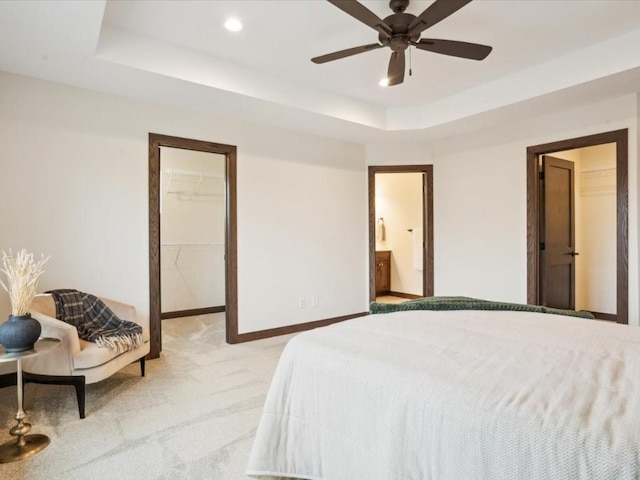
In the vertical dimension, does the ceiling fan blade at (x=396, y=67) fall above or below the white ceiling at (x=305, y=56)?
below

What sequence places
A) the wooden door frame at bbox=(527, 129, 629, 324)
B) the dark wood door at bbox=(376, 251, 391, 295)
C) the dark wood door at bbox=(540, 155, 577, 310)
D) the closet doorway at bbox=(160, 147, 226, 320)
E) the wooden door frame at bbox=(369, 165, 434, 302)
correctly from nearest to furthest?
1. the wooden door frame at bbox=(527, 129, 629, 324)
2. the dark wood door at bbox=(540, 155, 577, 310)
3. the wooden door frame at bbox=(369, 165, 434, 302)
4. the closet doorway at bbox=(160, 147, 226, 320)
5. the dark wood door at bbox=(376, 251, 391, 295)

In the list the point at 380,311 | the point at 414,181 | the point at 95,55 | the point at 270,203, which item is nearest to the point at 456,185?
the point at 414,181

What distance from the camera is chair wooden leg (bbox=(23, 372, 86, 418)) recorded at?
2.42m

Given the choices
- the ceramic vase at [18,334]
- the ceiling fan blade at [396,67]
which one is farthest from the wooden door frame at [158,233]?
the ceiling fan blade at [396,67]

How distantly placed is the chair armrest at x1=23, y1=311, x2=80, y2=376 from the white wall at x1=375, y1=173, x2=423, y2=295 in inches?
210

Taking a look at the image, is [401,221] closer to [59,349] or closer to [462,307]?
[462,307]

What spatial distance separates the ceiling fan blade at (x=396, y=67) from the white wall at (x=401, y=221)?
12.8 feet

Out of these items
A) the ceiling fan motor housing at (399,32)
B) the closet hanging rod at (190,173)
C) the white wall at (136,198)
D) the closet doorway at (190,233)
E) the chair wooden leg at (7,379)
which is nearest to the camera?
the ceiling fan motor housing at (399,32)

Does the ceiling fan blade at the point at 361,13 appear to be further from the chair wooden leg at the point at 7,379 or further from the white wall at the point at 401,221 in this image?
the white wall at the point at 401,221

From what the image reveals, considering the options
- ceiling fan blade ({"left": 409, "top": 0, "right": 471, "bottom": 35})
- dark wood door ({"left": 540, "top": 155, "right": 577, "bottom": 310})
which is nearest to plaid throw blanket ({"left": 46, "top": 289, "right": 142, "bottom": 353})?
ceiling fan blade ({"left": 409, "top": 0, "right": 471, "bottom": 35})

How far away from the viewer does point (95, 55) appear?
107 inches

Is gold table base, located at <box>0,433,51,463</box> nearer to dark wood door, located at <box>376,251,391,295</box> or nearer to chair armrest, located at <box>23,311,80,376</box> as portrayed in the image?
chair armrest, located at <box>23,311,80,376</box>

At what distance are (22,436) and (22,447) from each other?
0.25 ft

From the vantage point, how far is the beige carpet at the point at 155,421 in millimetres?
1899
